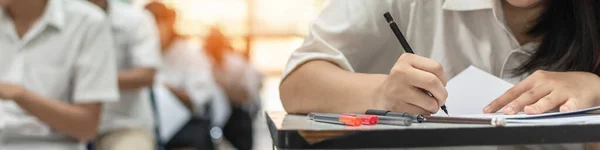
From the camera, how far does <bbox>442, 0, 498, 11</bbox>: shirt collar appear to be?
1.23 metres

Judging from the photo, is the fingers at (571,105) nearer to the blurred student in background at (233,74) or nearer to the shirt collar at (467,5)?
the shirt collar at (467,5)

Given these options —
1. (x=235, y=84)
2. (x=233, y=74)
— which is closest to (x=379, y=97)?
(x=235, y=84)

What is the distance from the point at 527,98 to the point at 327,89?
0.94ft

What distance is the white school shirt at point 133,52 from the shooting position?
2.81 m

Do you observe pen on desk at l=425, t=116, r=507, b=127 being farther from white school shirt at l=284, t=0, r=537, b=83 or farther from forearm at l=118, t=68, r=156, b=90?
forearm at l=118, t=68, r=156, b=90

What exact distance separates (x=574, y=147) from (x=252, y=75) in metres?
4.42

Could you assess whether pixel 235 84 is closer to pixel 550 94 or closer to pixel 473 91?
pixel 473 91

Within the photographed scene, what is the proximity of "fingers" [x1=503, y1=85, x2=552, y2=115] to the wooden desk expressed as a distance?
25cm

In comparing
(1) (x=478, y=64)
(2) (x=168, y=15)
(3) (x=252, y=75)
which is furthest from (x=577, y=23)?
(3) (x=252, y=75)

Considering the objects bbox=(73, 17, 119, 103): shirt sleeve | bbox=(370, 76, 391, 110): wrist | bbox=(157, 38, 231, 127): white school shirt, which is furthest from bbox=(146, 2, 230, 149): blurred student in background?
bbox=(370, 76, 391, 110): wrist

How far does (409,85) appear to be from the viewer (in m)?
0.98

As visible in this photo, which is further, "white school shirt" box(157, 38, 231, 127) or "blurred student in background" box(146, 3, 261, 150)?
"white school shirt" box(157, 38, 231, 127)

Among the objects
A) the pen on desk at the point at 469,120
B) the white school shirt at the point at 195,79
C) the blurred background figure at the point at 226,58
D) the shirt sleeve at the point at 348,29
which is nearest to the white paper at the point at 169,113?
the blurred background figure at the point at 226,58

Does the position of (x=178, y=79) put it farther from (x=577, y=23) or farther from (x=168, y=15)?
(x=577, y=23)
